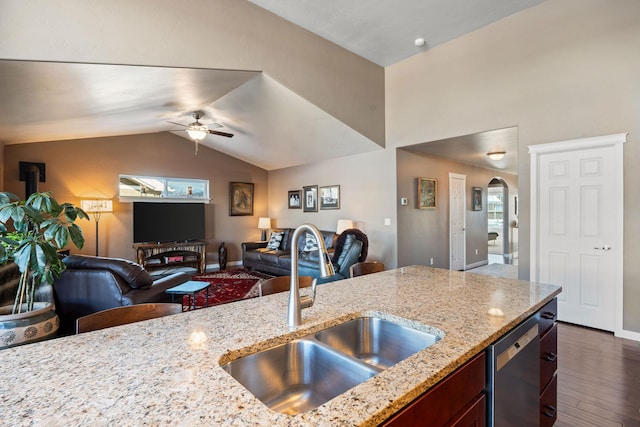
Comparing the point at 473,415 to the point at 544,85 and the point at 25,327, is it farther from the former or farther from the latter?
the point at 544,85

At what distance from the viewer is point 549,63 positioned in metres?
3.80

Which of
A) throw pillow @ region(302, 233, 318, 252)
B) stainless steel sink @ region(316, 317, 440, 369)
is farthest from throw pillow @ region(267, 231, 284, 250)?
stainless steel sink @ region(316, 317, 440, 369)

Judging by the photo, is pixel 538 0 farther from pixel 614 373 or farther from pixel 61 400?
pixel 61 400

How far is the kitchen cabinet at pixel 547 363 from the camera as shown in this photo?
1.58 metres

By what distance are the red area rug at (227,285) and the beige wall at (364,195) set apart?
1.82 m

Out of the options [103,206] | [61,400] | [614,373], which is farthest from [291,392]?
[103,206]

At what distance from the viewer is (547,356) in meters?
1.64

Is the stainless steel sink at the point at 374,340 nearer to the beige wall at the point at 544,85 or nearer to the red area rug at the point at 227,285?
the red area rug at the point at 227,285

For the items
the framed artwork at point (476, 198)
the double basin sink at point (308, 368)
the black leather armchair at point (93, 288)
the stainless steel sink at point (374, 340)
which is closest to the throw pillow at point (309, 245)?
the black leather armchair at point (93, 288)

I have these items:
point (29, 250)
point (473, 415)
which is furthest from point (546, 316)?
point (29, 250)

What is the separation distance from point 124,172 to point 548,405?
287 inches

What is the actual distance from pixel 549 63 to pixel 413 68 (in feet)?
6.34

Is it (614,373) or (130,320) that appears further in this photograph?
(614,373)

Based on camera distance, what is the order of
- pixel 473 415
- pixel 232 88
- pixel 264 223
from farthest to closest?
pixel 264 223 → pixel 232 88 → pixel 473 415
